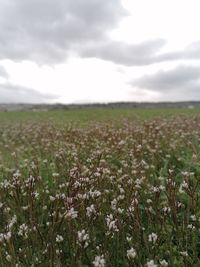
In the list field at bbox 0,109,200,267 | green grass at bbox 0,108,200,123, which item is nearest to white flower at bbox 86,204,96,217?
field at bbox 0,109,200,267

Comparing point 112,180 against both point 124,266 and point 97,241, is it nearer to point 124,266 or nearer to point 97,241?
point 97,241

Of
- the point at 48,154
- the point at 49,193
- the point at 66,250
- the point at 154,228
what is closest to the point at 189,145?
the point at 48,154

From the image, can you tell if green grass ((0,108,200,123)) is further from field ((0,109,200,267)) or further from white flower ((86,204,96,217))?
white flower ((86,204,96,217))

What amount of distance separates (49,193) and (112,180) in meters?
1.20

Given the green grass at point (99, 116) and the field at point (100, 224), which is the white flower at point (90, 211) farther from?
the green grass at point (99, 116)

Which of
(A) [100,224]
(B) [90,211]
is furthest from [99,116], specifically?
(B) [90,211]

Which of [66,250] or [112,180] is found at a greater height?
[112,180]

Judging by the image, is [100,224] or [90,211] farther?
[100,224]

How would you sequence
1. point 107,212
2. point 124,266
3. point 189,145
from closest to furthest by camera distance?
point 124,266, point 107,212, point 189,145

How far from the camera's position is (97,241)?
4.98m

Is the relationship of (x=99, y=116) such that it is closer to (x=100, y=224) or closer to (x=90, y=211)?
(x=100, y=224)

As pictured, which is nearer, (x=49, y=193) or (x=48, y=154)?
(x=49, y=193)

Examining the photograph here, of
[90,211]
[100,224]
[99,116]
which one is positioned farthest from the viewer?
[99,116]

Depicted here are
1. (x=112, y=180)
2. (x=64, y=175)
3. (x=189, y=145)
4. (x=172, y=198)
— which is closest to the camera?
(x=172, y=198)
